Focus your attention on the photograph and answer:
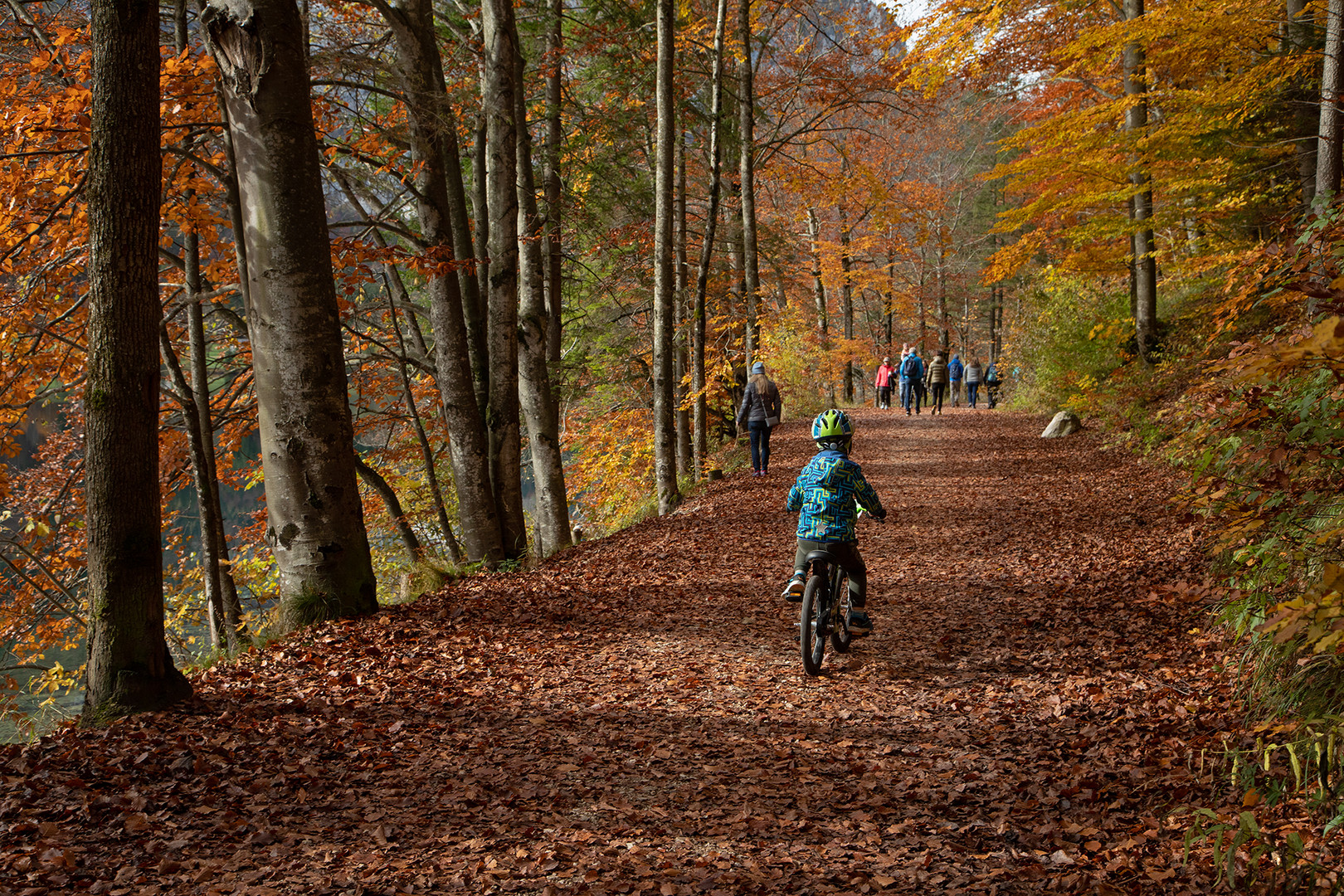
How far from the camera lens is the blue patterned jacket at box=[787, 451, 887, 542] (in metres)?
6.08

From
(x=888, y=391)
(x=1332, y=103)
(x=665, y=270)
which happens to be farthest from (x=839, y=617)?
(x=888, y=391)

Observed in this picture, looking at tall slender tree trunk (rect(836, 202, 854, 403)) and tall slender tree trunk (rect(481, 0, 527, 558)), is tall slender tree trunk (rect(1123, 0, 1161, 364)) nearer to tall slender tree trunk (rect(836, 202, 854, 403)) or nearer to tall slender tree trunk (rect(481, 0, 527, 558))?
tall slender tree trunk (rect(481, 0, 527, 558))

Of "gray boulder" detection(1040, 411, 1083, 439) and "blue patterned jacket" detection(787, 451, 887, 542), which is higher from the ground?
"gray boulder" detection(1040, 411, 1083, 439)

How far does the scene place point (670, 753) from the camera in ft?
15.9

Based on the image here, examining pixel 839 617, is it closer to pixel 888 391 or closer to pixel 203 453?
pixel 203 453

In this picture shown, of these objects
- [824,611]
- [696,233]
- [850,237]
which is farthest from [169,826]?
[850,237]

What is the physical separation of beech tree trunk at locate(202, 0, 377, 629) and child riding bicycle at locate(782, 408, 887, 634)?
141 inches

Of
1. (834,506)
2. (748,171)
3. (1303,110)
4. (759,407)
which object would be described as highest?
(748,171)

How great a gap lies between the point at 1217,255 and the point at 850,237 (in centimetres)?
1933

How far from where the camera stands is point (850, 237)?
112ft

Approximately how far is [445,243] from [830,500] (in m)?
5.83

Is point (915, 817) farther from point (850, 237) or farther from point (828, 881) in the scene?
point (850, 237)

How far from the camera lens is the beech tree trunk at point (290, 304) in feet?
19.9

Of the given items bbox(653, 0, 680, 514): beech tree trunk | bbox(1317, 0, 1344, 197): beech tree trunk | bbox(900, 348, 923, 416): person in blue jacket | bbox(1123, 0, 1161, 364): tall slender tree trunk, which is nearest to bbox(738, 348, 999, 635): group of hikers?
bbox(653, 0, 680, 514): beech tree trunk
